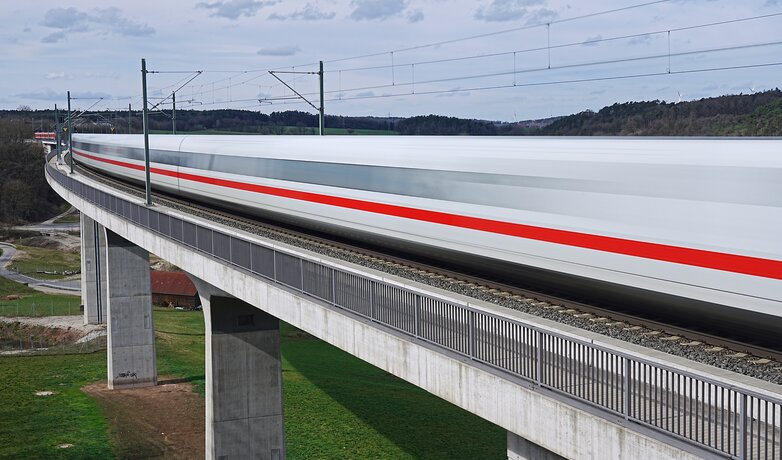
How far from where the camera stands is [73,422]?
127 feet

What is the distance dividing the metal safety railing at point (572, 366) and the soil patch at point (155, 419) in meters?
18.0

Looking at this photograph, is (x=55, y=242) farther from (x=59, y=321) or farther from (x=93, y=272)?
(x=59, y=321)

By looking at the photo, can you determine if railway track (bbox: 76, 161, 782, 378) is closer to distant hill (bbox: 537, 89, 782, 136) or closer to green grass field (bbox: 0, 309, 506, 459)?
distant hill (bbox: 537, 89, 782, 136)

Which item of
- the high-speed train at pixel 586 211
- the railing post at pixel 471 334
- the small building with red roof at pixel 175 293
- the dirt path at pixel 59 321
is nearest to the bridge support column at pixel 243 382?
the high-speed train at pixel 586 211

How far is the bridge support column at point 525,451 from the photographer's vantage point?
11688 millimetres

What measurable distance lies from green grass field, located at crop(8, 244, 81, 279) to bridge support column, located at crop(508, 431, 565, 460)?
85792 millimetres

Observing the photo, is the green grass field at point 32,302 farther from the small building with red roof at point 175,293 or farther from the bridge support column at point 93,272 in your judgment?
the small building with red roof at point 175,293

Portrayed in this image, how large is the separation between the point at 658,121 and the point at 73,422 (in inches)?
1084

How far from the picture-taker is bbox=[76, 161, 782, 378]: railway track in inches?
472

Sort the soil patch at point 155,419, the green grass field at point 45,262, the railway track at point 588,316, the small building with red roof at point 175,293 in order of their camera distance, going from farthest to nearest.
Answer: the green grass field at point 45,262
the small building with red roof at point 175,293
the soil patch at point 155,419
the railway track at point 588,316

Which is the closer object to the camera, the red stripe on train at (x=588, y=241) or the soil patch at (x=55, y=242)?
the red stripe on train at (x=588, y=241)

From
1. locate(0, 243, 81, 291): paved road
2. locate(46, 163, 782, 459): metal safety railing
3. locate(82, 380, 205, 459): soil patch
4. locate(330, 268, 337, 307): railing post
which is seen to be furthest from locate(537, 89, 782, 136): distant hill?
locate(0, 243, 81, 291): paved road

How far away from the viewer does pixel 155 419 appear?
4000cm

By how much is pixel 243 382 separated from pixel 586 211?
17.1 meters
